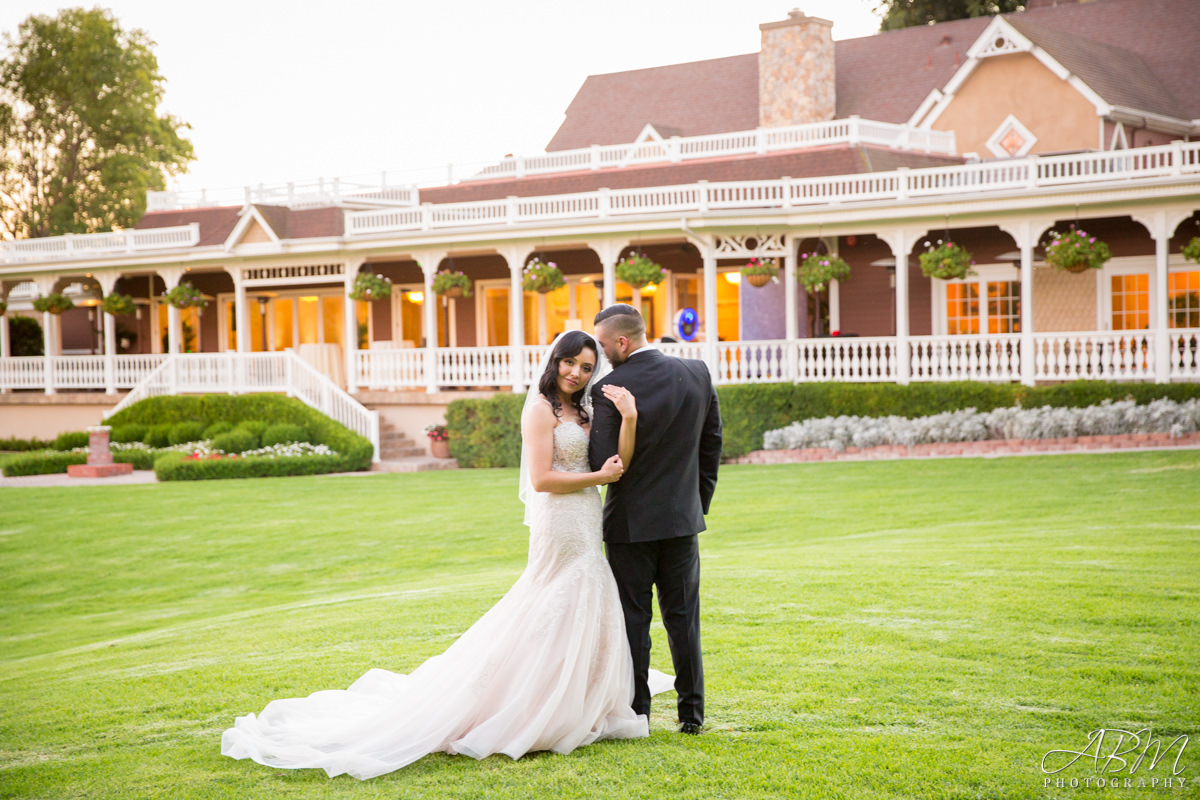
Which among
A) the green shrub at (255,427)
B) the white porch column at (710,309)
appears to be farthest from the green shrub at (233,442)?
the white porch column at (710,309)

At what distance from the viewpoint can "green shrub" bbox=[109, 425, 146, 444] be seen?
25.4 metres

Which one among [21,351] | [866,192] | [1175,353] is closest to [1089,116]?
[866,192]

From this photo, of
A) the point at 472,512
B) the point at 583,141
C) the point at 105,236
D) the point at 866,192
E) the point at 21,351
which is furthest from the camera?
the point at 21,351

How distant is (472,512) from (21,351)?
2813cm

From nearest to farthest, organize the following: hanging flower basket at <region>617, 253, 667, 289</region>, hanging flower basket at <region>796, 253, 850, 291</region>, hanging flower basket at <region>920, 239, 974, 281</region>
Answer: hanging flower basket at <region>920, 239, 974, 281</region>
hanging flower basket at <region>796, 253, 850, 291</region>
hanging flower basket at <region>617, 253, 667, 289</region>

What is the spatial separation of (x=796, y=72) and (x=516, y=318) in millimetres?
9941

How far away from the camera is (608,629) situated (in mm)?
5309

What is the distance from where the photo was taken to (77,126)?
183 feet

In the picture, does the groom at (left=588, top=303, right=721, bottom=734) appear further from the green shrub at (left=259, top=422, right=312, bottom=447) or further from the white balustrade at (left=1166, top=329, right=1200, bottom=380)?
the green shrub at (left=259, top=422, right=312, bottom=447)

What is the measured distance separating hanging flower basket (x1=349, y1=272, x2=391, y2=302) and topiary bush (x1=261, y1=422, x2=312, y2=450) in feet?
12.3

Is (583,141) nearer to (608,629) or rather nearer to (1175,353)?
(1175,353)

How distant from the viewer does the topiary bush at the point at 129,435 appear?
2534cm

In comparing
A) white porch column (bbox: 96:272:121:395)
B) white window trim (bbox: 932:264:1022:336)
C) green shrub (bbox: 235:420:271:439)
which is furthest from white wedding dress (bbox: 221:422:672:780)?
white porch column (bbox: 96:272:121:395)

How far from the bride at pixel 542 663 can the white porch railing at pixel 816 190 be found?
1686 centimetres
